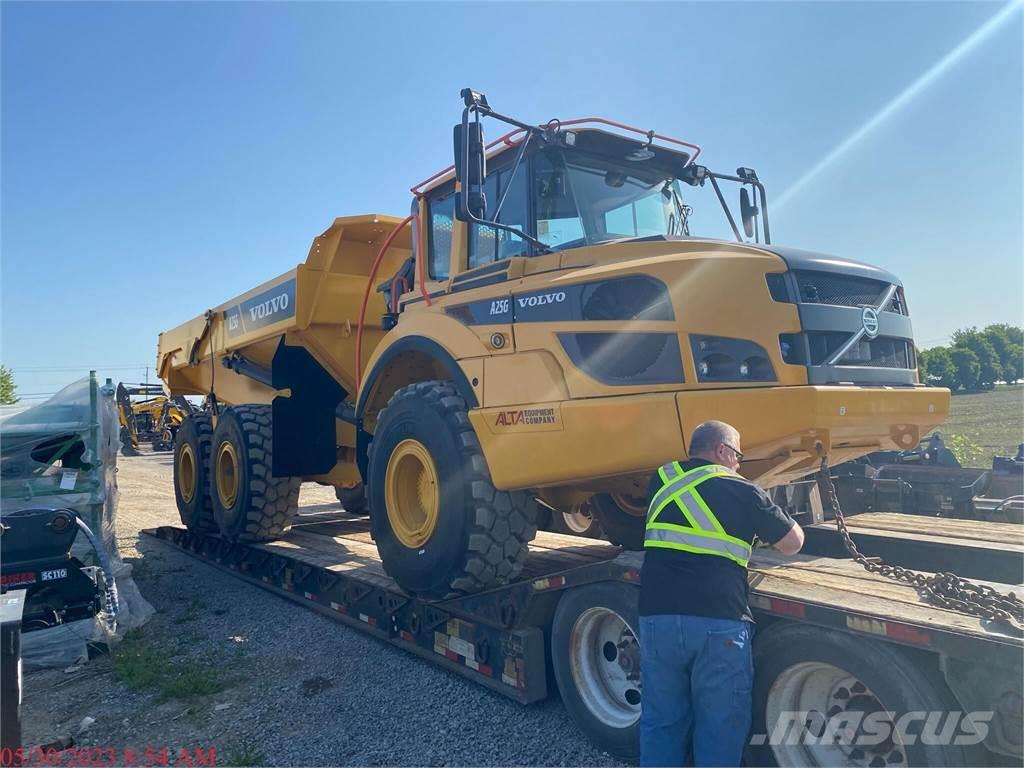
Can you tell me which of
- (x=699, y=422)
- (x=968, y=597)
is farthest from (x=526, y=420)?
(x=968, y=597)

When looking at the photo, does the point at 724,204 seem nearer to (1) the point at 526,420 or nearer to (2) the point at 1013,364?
(1) the point at 526,420

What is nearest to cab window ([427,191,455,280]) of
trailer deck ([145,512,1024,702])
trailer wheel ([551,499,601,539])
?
trailer deck ([145,512,1024,702])

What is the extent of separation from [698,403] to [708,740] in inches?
55.4

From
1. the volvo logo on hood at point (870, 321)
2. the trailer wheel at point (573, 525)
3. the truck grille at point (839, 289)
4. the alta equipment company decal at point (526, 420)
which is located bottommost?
the trailer wheel at point (573, 525)

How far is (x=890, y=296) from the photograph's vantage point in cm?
411

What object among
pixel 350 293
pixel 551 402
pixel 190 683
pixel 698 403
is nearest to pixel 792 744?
pixel 698 403

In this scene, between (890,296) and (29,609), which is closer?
Answer: (890,296)

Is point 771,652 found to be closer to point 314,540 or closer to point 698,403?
point 698,403

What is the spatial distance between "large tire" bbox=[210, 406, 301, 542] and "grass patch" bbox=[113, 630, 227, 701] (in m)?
2.01

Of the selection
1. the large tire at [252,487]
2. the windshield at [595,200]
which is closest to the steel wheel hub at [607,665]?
the windshield at [595,200]

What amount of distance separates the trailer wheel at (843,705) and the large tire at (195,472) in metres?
7.18

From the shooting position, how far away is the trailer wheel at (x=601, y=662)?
372cm

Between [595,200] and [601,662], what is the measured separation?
2.66 m

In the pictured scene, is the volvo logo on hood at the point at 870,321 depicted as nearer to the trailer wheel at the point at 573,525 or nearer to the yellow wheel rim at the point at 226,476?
the trailer wheel at the point at 573,525
